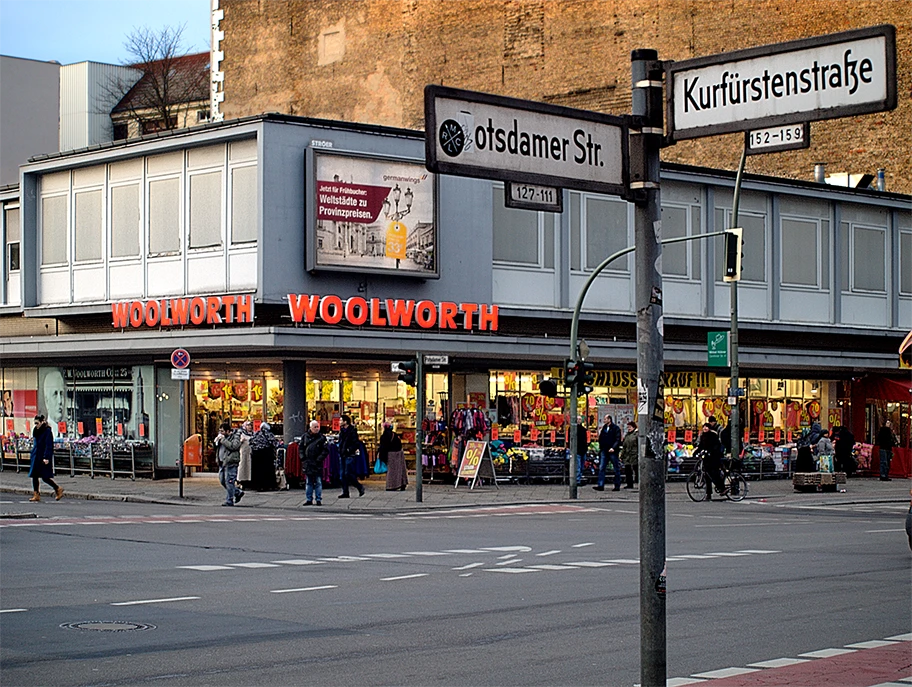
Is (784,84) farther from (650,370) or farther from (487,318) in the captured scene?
(487,318)

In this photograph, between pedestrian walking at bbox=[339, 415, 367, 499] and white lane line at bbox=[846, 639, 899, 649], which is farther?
pedestrian walking at bbox=[339, 415, 367, 499]

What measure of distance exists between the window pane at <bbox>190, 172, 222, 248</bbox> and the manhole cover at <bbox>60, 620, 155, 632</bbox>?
923 inches

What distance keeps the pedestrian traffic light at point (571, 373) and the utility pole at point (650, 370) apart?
25.5m

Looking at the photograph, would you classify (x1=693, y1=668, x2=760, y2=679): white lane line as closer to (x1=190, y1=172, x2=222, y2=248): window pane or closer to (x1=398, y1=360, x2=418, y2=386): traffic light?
(x1=398, y1=360, x2=418, y2=386): traffic light

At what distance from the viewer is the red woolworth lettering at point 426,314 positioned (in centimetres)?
3506

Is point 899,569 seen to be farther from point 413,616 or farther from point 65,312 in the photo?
point 65,312

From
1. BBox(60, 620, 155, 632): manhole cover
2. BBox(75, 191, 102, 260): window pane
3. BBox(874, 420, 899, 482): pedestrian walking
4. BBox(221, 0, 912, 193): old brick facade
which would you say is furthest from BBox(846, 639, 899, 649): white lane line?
BBox(221, 0, 912, 193): old brick facade

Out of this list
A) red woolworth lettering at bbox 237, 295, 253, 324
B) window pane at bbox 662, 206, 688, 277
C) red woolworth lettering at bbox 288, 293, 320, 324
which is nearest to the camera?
red woolworth lettering at bbox 288, 293, 320, 324

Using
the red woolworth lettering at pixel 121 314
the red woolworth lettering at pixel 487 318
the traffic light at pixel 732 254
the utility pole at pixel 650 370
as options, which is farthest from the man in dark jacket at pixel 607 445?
the utility pole at pixel 650 370

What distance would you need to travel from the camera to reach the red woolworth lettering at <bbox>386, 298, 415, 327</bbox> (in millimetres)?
34603

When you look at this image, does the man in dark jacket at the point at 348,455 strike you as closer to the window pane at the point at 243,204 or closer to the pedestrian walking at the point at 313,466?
the pedestrian walking at the point at 313,466

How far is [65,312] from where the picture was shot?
38469 millimetres

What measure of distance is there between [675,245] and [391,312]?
1065 centimetres

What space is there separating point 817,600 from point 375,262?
2199cm
